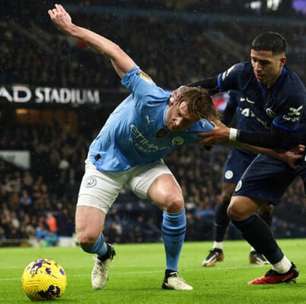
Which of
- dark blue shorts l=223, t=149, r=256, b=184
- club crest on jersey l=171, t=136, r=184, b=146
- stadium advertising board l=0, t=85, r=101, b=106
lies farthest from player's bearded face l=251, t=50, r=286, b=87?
stadium advertising board l=0, t=85, r=101, b=106

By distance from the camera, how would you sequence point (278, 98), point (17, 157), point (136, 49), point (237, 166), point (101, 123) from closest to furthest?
1. point (278, 98)
2. point (237, 166)
3. point (136, 49)
4. point (17, 157)
5. point (101, 123)

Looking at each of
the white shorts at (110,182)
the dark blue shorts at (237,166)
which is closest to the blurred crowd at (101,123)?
the dark blue shorts at (237,166)

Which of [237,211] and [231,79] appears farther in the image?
[231,79]

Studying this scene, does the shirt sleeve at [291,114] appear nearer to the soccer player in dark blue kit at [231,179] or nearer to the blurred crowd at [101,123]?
the soccer player in dark blue kit at [231,179]

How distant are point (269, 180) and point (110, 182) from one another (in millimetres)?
1273

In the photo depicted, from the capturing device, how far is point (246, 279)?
7.89m

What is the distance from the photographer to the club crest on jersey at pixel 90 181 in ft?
22.4

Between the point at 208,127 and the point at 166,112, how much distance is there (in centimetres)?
37

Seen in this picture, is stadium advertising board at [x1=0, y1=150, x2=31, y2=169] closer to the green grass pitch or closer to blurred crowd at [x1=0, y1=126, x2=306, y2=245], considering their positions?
blurred crowd at [x1=0, y1=126, x2=306, y2=245]

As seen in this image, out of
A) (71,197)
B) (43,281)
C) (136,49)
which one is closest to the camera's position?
(43,281)

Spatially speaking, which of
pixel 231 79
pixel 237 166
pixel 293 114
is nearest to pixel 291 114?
pixel 293 114

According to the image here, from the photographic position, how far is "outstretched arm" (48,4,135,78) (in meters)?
6.33

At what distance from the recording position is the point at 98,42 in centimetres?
632

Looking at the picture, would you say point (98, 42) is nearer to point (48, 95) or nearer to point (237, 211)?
point (237, 211)
